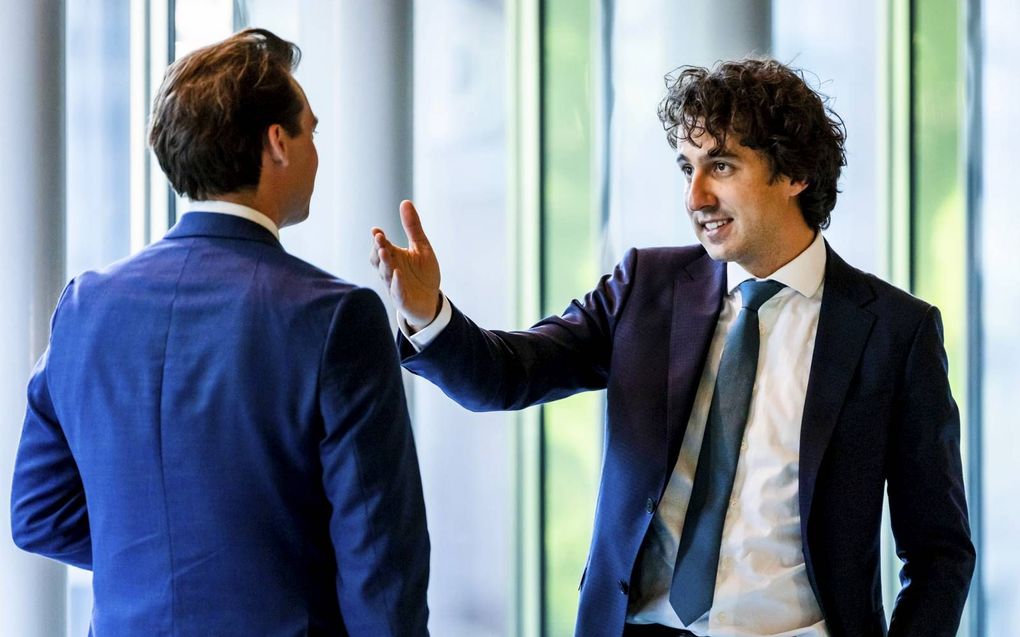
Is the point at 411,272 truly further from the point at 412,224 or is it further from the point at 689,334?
the point at 689,334

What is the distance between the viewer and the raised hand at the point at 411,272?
5.75 feet

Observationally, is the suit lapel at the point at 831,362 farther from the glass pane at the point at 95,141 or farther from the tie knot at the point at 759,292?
the glass pane at the point at 95,141

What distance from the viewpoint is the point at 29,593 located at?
287cm

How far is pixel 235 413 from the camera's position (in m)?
1.39

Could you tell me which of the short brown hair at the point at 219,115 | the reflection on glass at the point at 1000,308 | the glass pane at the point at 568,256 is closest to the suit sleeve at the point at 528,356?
the short brown hair at the point at 219,115

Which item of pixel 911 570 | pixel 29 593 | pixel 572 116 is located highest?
pixel 572 116

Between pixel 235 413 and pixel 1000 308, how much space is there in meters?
1.77

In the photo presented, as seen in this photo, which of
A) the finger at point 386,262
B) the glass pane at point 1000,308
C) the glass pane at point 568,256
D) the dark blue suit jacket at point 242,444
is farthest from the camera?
the glass pane at point 568,256

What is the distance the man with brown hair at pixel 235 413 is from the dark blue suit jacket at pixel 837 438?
0.41 m

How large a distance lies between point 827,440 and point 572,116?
1.25 metres

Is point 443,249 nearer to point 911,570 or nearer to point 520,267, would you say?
point 520,267

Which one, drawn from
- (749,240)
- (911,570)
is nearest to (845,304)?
(749,240)

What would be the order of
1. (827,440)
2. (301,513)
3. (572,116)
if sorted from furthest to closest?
1. (572,116)
2. (827,440)
3. (301,513)

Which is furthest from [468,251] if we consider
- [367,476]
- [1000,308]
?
[367,476]
